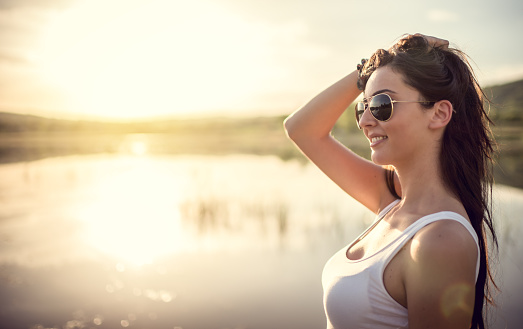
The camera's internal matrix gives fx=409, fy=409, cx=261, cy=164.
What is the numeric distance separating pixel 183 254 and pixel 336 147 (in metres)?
7.74

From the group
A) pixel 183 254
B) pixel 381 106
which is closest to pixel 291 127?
pixel 381 106

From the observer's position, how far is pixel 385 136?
6.79 ft

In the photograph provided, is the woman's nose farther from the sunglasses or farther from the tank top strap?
the tank top strap

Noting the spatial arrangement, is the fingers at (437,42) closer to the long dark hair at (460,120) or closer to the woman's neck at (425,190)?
the long dark hair at (460,120)

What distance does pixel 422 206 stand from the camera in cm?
192

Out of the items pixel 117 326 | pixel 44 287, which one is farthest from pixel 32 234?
pixel 117 326

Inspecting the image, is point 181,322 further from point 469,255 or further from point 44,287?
point 469,255

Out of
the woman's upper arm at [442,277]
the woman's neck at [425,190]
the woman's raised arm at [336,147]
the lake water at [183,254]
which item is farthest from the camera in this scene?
the lake water at [183,254]

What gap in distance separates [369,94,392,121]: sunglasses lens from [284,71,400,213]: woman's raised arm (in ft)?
2.23

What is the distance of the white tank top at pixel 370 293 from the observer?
68.9 inches

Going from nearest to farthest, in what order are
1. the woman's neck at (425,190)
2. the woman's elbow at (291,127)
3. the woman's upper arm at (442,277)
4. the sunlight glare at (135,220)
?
the woman's upper arm at (442,277)
the woman's neck at (425,190)
the woman's elbow at (291,127)
the sunlight glare at (135,220)

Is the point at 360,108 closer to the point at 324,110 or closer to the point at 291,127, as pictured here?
the point at 324,110

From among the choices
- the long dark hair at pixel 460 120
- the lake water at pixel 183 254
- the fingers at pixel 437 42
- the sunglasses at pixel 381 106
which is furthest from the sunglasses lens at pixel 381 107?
the lake water at pixel 183 254

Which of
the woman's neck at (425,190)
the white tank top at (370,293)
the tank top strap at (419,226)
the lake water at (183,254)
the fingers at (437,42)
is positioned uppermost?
the fingers at (437,42)
